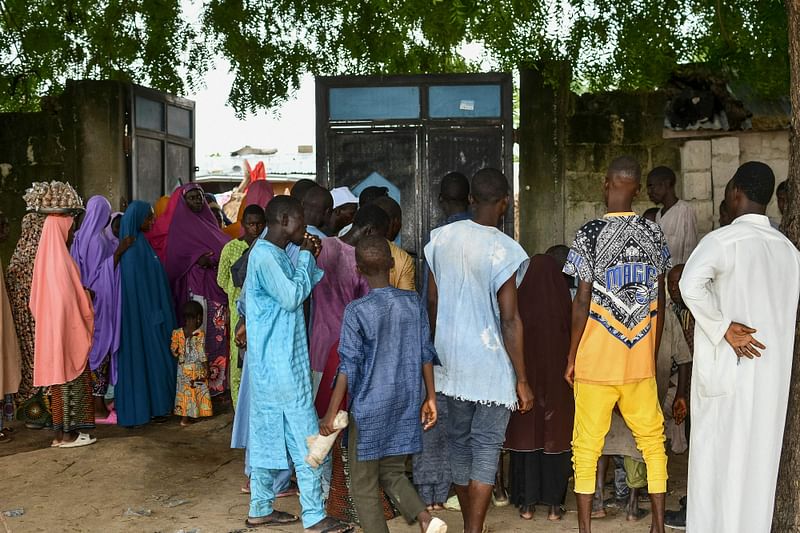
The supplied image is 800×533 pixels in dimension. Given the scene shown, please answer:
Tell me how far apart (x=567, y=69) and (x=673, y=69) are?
918 millimetres

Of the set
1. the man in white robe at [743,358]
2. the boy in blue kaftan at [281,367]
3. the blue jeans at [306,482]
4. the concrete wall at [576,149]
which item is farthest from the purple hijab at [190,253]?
the man in white robe at [743,358]

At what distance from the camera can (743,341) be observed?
399 cm

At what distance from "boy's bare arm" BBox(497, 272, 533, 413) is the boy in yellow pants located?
243 mm

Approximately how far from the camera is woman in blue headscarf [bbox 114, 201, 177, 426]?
7.29 meters

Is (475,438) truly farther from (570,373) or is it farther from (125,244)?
(125,244)

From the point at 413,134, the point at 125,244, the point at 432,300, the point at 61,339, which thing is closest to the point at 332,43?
the point at 413,134

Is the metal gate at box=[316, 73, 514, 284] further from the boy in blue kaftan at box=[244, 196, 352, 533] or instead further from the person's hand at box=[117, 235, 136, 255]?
the boy in blue kaftan at box=[244, 196, 352, 533]

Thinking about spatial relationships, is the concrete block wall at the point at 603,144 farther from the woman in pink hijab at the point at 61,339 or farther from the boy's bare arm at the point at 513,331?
the woman in pink hijab at the point at 61,339

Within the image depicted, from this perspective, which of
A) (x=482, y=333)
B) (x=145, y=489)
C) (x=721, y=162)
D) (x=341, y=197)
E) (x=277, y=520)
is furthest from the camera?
(x=721, y=162)

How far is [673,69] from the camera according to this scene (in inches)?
320

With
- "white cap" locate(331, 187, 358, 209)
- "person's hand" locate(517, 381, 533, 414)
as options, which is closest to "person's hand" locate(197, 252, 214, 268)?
"white cap" locate(331, 187, 358, 209)

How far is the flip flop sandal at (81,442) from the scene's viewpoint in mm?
6508

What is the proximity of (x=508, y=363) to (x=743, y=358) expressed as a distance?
105 cm

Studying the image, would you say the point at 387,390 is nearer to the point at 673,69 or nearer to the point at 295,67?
the point at 673,69
